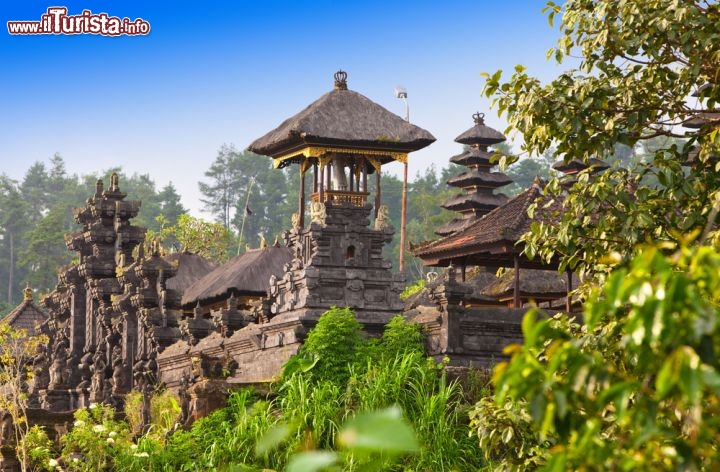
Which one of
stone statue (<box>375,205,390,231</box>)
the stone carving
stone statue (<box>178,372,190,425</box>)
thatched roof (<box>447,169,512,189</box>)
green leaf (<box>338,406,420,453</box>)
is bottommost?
the stone carving

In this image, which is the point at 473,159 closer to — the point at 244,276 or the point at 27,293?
the point at 244,276

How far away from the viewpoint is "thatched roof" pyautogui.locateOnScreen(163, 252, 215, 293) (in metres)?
36.0

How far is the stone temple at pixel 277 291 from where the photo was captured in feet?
65.5

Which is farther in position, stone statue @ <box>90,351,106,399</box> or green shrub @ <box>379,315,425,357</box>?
stone statue @ <box>90,351,106,399</box>

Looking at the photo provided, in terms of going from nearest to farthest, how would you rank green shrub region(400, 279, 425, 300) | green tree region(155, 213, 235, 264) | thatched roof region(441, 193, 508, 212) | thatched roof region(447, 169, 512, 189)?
green shrub region(400, 279, 425, 300)
thatched roof region(441, 193, 508, 212)
thatched roof region(447, 169, 512, 189)
green tree region(155, 213, 235, 264)

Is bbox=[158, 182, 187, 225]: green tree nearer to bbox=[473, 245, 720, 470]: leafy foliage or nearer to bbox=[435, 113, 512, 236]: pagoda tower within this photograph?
bbox=[435, 113, 512, 236]: pagoda tower

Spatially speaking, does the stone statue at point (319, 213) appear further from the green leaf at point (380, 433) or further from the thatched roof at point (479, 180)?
the thatched roof at point (479, 180)

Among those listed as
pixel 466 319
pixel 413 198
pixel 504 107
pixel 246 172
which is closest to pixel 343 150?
pixel 466 319

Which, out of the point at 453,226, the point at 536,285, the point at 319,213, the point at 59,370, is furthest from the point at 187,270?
the point at 319,213

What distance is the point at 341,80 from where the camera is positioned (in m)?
25.5

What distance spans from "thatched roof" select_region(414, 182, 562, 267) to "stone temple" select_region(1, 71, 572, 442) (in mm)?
39

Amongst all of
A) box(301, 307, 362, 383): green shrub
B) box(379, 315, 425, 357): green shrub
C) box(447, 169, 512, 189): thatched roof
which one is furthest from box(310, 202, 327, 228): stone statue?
box(447, 169, 512, 189): thatched roof

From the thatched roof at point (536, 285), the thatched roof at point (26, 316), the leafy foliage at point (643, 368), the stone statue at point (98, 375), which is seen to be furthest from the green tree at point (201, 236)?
the leafy foliage at point (643, 368)

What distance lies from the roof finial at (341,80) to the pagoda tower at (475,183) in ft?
48.7
